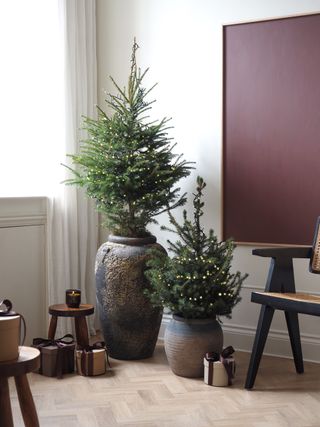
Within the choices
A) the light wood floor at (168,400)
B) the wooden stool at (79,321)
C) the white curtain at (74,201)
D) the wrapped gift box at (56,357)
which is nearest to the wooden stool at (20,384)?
the light wood floor at (168,400)

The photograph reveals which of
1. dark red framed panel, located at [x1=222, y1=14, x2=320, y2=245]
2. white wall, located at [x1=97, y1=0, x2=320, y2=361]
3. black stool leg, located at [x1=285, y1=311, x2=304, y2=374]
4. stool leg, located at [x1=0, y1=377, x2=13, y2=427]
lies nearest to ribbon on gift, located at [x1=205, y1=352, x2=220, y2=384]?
black stool leg, located at [x1=285, y1=311, x2=304, y2=374]

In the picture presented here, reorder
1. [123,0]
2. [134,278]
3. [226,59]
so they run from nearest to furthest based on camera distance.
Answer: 1. [134,278]
2. [226,59]
3. [123,0]

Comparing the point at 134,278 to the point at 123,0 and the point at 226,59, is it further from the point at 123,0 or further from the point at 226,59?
the point at 123,0

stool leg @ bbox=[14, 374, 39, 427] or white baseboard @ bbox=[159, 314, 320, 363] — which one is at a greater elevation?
stool leg @ bbox=[14, 374, 39, 427]

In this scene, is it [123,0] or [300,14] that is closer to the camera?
[300,14]

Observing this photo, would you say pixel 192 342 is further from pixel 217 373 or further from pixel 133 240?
pixel 133 240

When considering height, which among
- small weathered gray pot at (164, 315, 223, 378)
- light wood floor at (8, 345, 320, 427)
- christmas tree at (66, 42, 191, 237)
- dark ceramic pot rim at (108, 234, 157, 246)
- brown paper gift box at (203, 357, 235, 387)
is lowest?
light wood floor at (8, 345, 320, 427)

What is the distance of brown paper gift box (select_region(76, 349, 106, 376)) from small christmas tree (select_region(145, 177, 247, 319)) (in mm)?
401

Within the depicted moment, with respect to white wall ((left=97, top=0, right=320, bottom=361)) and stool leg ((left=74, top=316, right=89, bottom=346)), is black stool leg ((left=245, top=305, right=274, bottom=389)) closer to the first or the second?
white wall ((left=97, top=0, right=320, bottom=361))

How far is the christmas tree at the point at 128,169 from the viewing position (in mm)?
3533

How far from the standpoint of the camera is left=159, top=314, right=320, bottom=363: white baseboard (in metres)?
3.71

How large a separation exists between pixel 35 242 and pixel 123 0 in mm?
1685

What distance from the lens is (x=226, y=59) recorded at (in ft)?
12.7

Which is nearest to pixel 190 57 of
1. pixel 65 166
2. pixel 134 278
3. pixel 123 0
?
pixel 123 0
